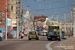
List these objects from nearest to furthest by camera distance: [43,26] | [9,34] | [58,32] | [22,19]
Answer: [58,32]
[9,34]
[22,19]
[43,26]

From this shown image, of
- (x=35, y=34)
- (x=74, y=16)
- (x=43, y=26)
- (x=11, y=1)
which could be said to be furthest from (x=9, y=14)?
(x=43, y=26)

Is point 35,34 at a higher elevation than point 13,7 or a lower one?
lower

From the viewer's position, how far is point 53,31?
149 feet

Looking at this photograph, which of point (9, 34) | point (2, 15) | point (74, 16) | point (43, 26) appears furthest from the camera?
point (43, 26)

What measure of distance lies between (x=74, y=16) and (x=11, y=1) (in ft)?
119

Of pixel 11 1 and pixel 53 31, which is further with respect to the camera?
pixel 11 1

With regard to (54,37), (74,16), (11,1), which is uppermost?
(11,1)

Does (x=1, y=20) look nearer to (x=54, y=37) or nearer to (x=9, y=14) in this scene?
(x=9, y=14)

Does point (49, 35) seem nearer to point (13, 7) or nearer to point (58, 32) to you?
point (58, 32)

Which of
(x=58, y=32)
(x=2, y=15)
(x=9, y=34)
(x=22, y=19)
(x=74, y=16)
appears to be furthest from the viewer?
(x=22, y=19)

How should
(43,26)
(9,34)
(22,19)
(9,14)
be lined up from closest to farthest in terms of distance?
1. (9,34)
2. (9,14)
3. (22,19)
4. (43,26)

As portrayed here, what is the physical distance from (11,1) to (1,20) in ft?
43.3

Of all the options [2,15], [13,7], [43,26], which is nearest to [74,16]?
[2,15]

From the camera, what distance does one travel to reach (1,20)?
304 ft
